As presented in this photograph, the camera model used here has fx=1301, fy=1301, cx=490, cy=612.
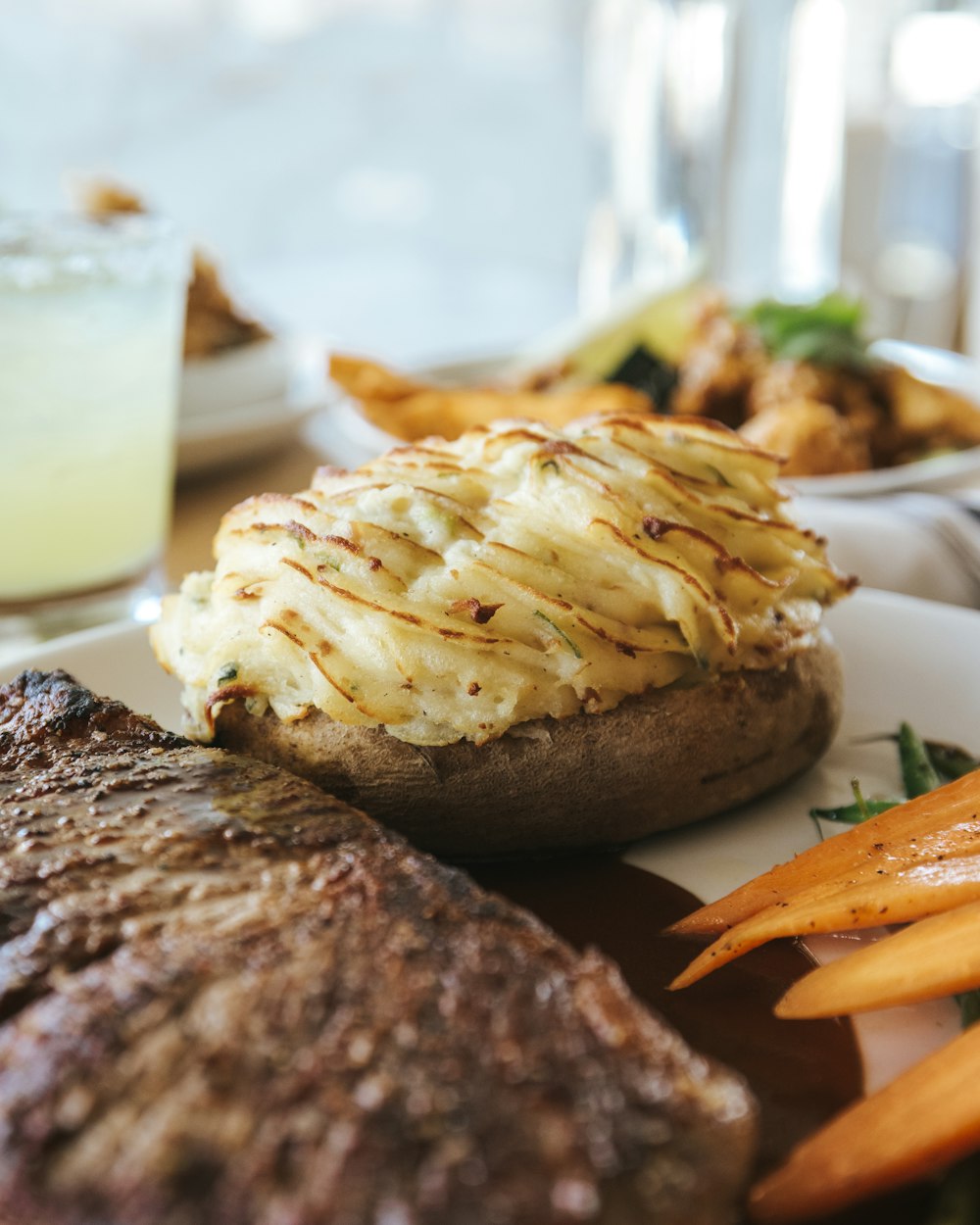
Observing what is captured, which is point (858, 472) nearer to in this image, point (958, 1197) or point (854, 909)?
point (854, 909)

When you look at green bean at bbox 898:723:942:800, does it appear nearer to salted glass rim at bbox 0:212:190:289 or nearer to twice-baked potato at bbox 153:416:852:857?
twice-baked potato at bbox 153:416:852:857

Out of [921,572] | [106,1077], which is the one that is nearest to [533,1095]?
[106,1077]

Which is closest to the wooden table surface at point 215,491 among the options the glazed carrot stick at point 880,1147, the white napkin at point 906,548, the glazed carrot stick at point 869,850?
the white napkin at point 906,548

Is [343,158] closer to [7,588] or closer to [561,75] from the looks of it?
[561,75]

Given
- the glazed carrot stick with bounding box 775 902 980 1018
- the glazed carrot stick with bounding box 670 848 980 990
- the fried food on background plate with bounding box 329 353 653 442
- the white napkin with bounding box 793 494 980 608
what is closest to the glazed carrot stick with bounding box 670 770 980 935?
the glazed carrot stick with bounding box 670 848 980 990

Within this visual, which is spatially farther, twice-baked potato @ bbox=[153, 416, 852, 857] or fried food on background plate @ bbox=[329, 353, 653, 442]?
fried food on background plate @ bbox=[329, 353, 653, 442]
